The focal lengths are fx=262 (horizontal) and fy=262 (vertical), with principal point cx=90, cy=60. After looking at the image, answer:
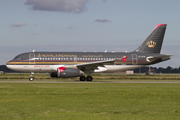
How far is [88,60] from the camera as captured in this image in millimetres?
42094

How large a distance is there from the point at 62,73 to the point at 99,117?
89.0 feet

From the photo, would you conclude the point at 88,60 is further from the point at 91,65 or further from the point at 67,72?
the point at 67,72

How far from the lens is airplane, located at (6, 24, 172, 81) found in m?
39.8

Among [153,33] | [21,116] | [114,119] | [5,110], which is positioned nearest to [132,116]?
[114,119]

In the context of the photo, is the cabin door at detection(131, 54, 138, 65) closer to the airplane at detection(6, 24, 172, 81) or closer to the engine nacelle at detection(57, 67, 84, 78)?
the airplane at detection(6, 24, 172, 81)

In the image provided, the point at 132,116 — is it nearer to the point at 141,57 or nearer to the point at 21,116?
the point at 21,116

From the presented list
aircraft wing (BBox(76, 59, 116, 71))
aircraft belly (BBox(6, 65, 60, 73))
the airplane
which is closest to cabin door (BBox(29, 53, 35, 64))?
the airplane

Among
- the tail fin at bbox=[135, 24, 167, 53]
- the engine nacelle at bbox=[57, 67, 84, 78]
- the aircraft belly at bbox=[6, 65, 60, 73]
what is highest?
the tail fin at bbox=[135, 24, 167, 53]

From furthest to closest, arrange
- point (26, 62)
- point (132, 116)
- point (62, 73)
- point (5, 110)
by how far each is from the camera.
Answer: point (26, 62)
point (62, 73)
point (5, 110)
point (132, 116)

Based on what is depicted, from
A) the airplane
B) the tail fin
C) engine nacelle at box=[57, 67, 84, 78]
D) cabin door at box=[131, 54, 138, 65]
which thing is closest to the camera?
engine nacelle at box=[57, 67, 84, 78]

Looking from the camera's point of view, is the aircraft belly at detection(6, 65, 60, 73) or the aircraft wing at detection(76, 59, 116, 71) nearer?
the aircraft wing at detection(76, 59, 116, 71)

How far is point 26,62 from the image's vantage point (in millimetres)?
40375

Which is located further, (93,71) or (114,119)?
(93,71)

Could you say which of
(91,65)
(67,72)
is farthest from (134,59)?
(67,72)
